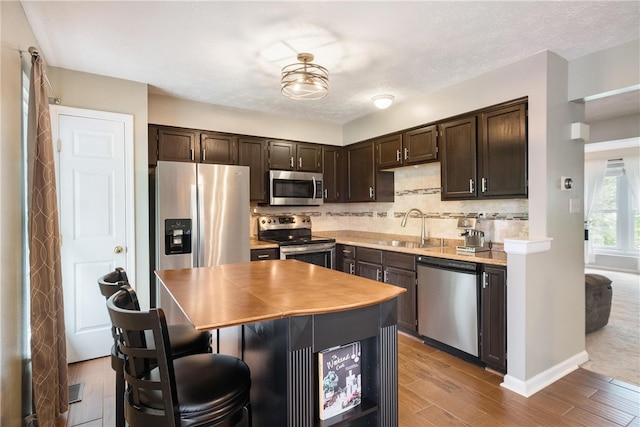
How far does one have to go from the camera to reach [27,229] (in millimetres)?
1949

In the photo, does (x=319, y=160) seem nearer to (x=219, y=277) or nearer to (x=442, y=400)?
(x=219, y=277)

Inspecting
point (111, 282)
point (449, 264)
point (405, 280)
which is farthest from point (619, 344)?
point (111, 282)

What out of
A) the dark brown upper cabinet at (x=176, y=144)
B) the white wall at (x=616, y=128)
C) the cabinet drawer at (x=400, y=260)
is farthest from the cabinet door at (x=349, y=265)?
the white wall at (x=616, y=128)

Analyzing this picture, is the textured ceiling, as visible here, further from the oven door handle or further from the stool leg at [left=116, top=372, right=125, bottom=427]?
the stool leg at [left=116, top=372, right=125, bottom=427]

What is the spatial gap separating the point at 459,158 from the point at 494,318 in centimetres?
148

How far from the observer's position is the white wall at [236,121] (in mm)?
3578

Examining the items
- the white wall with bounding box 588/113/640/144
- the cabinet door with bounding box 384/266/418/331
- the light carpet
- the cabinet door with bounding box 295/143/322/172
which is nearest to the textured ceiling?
the cabinet door with bounding box 295/143/322/172

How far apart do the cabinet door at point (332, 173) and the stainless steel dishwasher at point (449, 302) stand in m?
1.81

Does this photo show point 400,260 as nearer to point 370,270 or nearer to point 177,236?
point 370,270

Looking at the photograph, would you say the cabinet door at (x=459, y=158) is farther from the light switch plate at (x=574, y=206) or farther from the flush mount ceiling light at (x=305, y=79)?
the flush mount ceiling light at (x=305, y=79)

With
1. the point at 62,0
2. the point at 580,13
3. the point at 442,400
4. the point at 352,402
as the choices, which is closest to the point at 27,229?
the point at 62,0

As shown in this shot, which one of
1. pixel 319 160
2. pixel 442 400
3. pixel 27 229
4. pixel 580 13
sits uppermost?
pixel 580 13

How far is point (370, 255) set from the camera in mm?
3791

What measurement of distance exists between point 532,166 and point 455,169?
707mm
